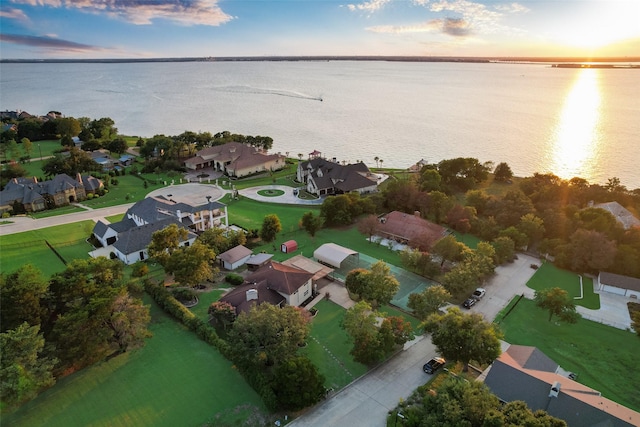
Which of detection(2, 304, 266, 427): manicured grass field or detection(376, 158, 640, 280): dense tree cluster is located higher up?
detection(376, 158, 640, 280): dense tree cluster

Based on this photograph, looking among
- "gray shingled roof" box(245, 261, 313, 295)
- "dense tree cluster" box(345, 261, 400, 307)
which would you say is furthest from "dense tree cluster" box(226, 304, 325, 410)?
"dense tree cluster" box(345, 261, 400, 307)

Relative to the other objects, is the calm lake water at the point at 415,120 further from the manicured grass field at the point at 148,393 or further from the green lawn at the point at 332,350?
the manicured grass field at the point at 148,393

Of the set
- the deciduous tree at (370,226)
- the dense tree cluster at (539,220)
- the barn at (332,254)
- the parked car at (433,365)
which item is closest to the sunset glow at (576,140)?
the dense tree cluster at (539,220)

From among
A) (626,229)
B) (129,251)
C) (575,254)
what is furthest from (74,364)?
(626,229)

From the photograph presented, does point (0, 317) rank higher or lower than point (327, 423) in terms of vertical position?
higher

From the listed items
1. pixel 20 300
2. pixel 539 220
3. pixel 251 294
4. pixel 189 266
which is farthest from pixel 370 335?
pixel 539 220

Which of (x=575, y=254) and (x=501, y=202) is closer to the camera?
(x=575, y=254)

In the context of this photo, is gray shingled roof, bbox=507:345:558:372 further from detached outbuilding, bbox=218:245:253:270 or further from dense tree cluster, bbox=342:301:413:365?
detached outbuilding, bbox=218:245:253:270

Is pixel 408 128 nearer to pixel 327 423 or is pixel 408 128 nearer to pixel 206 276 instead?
pixel 206 276
